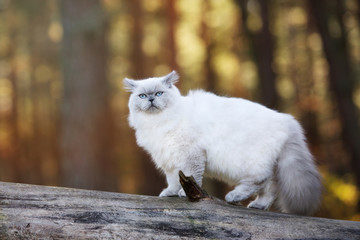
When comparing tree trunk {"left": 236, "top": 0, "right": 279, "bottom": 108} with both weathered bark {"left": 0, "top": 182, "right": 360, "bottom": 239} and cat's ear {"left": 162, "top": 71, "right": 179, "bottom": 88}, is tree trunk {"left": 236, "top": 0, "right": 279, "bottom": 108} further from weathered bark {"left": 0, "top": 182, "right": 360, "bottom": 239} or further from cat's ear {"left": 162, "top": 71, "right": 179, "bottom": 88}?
weathered bark {"left": 0, "top": 182, "right": 360, "bottom": 239}

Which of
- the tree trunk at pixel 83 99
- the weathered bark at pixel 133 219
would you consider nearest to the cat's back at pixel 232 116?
the weathered bark at pixel 133 219

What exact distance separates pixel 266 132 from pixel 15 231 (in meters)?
2.32

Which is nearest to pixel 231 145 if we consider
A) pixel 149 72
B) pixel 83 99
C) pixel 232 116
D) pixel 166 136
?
pixel 232 116

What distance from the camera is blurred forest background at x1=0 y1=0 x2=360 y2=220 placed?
25.7 ft

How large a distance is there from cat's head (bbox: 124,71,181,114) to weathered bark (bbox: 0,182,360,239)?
1.03 meters

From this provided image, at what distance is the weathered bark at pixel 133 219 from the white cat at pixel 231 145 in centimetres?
46

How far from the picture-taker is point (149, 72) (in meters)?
15.3

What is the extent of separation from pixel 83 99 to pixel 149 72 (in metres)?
7.70

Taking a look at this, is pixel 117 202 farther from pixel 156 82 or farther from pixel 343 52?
pixel 343 52

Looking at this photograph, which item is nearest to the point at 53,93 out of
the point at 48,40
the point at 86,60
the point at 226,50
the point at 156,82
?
the point at 48,40

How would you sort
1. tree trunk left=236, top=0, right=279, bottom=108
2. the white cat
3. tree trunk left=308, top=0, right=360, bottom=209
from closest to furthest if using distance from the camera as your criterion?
1. the white cat
2. tree trunk left=308, top=0, right=360, bottom=209
3. tree trunk left=236, top=0, right=279, bottom=108

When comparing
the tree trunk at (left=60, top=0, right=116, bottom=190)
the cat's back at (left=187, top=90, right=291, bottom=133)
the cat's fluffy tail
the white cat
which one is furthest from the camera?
the tree trunk at (left=60, top=0, right=116, bottom=190)

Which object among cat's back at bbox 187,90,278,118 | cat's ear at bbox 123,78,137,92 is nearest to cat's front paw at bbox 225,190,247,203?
cat's back at bbox 187,90,278,118

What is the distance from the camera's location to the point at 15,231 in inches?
109
